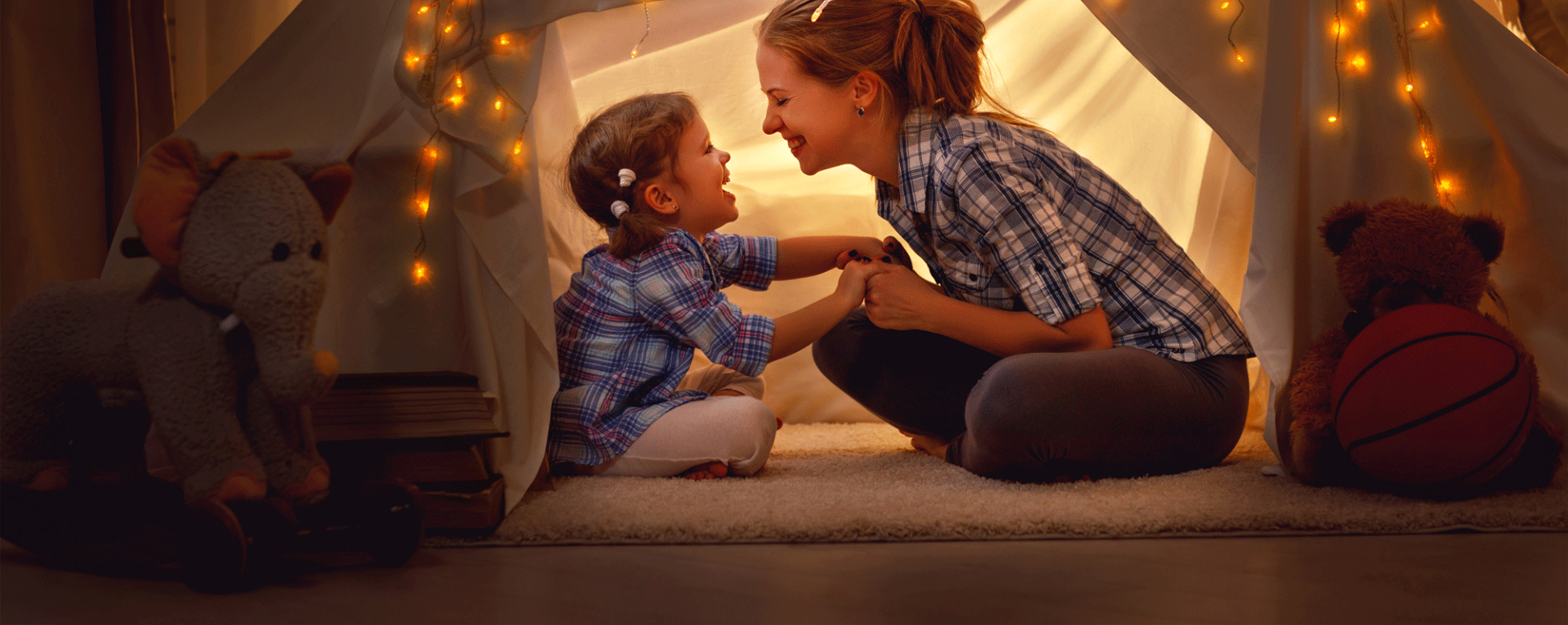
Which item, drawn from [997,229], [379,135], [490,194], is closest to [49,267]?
[379,135]

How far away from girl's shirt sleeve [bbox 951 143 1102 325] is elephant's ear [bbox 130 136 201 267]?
2.91 feet

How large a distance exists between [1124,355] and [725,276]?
26.1 inches

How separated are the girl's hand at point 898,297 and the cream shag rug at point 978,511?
227 millimetres

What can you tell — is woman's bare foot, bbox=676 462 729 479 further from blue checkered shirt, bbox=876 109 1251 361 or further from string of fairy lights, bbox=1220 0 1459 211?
string of fairy lights, bbox=1220 0 1459 211

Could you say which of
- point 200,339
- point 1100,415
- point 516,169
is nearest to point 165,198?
point 200,339

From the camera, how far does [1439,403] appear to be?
1047mm

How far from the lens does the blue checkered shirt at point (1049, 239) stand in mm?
1287

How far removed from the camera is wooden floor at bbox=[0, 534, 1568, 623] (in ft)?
2.43

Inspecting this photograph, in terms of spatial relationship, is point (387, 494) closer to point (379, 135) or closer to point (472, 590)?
point (472, 590)

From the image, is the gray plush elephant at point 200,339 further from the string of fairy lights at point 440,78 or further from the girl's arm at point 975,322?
the girl's arm at point 975,322

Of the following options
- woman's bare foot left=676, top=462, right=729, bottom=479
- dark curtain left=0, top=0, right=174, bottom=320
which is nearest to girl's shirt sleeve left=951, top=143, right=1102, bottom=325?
woman's bare foot left=676, top=462, right=729, bottom=479

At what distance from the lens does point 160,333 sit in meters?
0.84

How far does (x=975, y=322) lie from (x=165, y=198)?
3.11ft

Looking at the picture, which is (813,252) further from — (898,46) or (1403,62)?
(1403,62)
